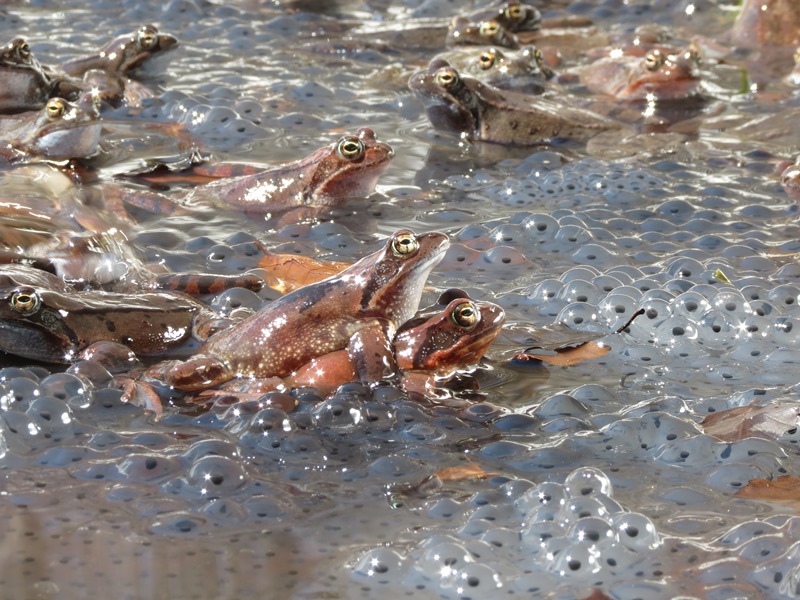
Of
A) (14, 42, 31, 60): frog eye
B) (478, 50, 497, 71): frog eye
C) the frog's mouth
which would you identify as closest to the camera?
the frog's mouth

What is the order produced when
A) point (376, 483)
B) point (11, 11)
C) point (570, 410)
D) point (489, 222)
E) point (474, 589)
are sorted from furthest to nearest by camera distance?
point (11, 11) < point (489, 222) < point (570, 410) < point (376, 483) < point (474, 589)

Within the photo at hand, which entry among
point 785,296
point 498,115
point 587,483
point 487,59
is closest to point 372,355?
point 587,483

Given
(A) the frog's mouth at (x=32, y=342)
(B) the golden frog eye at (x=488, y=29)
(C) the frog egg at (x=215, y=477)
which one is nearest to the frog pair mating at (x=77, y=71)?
(B) the golden frog eye at (x=488, y=29)

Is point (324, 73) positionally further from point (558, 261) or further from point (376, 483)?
point (376, 483)

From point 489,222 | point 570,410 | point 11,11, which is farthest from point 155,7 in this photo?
point 570,410

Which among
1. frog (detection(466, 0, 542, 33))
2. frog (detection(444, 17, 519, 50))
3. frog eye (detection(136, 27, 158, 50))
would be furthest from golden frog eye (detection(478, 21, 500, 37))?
frog eye (detection(136, 27, 158, 50))

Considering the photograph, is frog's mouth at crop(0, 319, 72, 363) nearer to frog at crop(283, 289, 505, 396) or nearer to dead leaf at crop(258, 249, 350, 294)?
frog at crop(283, 289, 505, 396)

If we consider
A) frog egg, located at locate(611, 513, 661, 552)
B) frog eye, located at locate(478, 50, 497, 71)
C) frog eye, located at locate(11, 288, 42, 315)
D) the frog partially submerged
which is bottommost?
frog eye, located at locate(478, 50, 497, 71)

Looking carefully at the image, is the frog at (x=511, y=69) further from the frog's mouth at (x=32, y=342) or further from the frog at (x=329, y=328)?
the frog's mouth at (x=32, y=342)
